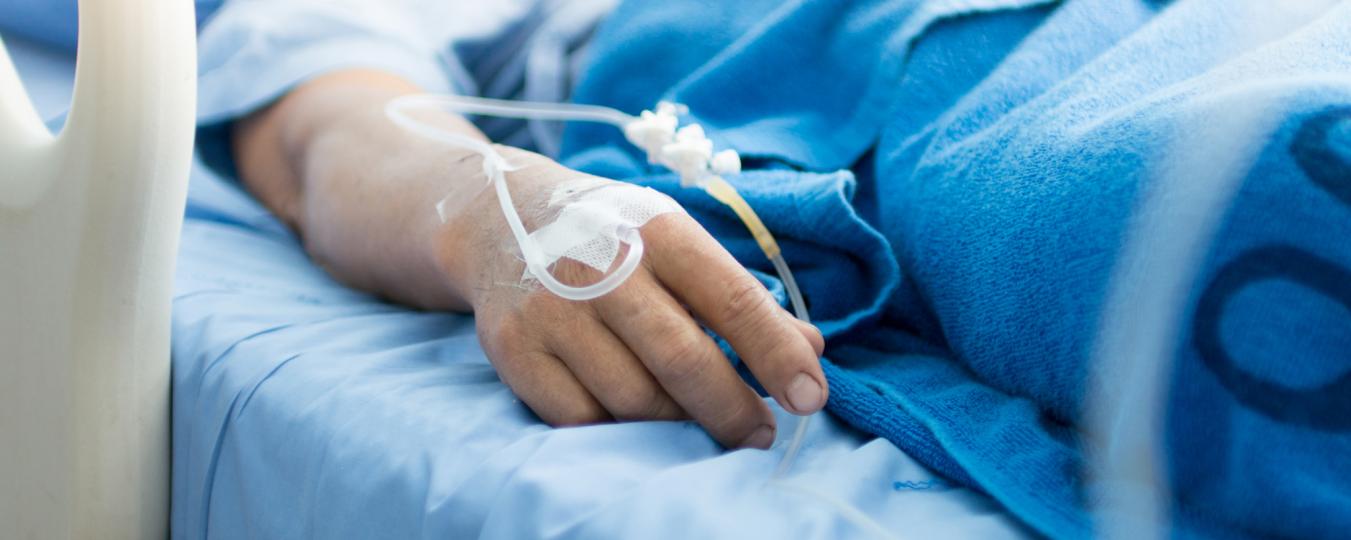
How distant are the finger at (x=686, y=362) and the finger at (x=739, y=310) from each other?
0.04ft

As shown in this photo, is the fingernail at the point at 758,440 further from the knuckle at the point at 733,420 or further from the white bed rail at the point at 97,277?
the white bed rail at the point at 97,277

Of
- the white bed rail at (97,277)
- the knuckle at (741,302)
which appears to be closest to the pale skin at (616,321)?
the knuckle at (741,302)

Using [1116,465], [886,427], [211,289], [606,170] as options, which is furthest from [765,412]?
[211,289]

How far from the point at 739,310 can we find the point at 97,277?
0.37 meters

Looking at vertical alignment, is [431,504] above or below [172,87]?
below

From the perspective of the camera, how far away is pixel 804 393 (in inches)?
21.9

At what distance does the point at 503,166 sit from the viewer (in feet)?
2.27

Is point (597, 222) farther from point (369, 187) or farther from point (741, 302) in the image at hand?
point (369, 187)

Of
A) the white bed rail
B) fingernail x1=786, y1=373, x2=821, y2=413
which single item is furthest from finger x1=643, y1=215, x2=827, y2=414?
the white bed rail

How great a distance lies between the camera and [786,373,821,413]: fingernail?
0.56 meters

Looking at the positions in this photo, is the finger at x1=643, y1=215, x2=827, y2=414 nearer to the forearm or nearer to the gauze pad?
the gauze pad

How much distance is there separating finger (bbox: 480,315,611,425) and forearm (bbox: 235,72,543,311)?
0.22 ft

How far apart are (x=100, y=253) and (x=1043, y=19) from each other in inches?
25.7

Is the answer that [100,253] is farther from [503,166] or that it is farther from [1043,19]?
[1043,19]
